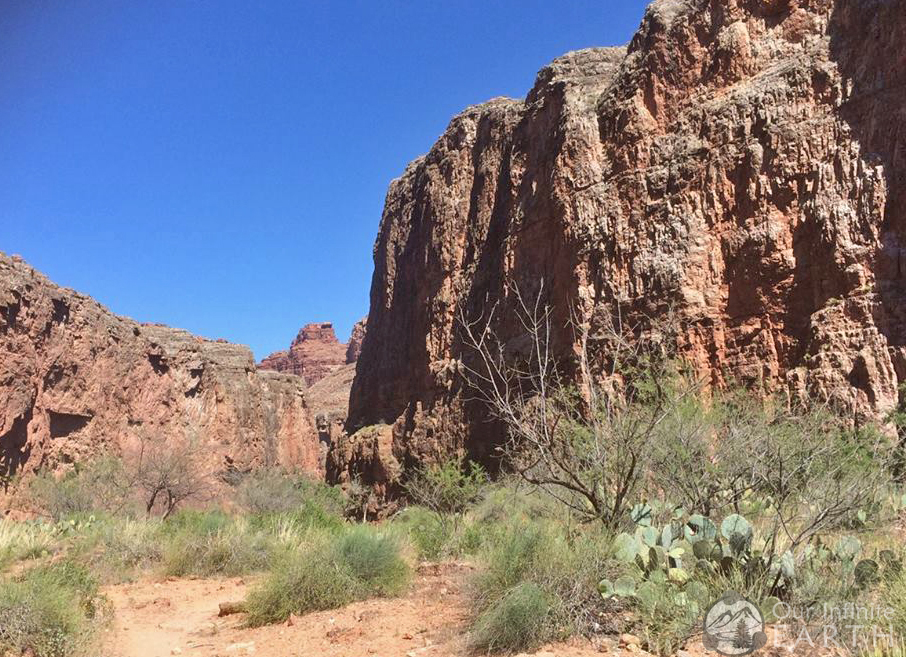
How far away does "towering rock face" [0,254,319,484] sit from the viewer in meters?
25.6

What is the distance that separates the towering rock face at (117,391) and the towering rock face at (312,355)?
73.9 m

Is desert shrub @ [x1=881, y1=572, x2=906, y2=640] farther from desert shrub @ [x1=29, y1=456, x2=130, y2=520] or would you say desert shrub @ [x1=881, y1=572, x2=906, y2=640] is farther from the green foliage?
the green foliage

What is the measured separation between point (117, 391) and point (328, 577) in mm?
29908

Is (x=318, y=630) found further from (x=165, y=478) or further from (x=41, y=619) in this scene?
(x=165, y=478)

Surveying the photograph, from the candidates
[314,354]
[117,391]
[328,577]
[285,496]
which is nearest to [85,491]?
[285,496]

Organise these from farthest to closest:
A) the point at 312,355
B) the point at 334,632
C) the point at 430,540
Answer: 1. the point at 312,355
2. the point at 430,540
3. the point at 334,632

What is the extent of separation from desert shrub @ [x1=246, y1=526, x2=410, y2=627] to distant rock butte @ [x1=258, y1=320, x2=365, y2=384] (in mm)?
107761

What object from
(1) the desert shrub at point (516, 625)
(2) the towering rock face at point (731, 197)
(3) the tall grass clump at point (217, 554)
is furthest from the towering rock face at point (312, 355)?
(1) the desert shrub at point (516, 625)

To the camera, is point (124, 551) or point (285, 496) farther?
point (285, 496)

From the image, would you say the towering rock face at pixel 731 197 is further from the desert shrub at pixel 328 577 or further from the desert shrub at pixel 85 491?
the desert shrub at pixel 85 491

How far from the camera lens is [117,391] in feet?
107

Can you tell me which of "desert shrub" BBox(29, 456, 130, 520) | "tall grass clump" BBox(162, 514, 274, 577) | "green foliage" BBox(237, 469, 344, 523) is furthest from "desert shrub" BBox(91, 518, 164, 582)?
"green foliage" BBox(237, 469, 344, 523)

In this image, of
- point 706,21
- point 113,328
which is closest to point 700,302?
point 706,21

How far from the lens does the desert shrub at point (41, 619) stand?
532 cm
